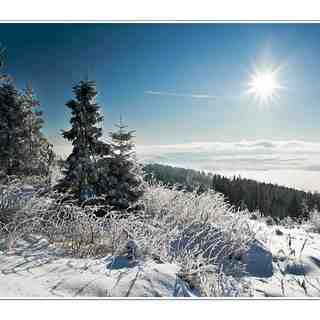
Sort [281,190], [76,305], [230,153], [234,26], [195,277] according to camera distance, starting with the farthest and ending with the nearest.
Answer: [281,190]
[230,153]
[234,26]
[195,277]
[76,305]

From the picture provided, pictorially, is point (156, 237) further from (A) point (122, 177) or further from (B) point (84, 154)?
(B) point (84, 154)

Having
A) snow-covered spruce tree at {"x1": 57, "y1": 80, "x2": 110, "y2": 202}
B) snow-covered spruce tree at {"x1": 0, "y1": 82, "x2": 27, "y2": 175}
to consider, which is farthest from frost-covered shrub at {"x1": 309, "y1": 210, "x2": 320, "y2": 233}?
snow-covered spruce tree at {"x1": 0, "y1": 82, "x2": 27, "y2": 175}

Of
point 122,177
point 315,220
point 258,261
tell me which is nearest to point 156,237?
point 258,261

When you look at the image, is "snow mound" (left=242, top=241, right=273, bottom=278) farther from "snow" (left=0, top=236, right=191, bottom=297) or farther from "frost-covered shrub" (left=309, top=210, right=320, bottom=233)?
"frost-covered shrub" (left=309, top=210, right=320, bottom=233)

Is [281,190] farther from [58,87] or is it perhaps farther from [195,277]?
[58,87]

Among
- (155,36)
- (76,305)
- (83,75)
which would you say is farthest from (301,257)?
(83,75)

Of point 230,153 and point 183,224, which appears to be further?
point 230,153

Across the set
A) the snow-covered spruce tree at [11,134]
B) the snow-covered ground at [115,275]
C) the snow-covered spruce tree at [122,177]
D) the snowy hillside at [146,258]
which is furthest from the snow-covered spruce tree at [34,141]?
the snow-covered ground at [115,275]
